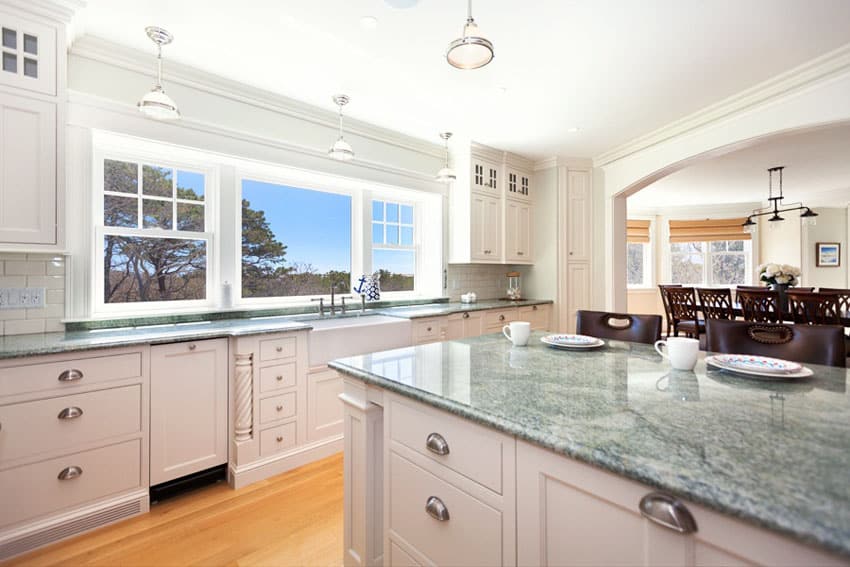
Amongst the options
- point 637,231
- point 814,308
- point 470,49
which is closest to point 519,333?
point 470,49

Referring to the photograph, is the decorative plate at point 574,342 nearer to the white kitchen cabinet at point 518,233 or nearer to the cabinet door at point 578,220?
the white kitchen cabinet at point 518,233

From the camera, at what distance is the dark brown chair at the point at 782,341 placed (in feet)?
4.68

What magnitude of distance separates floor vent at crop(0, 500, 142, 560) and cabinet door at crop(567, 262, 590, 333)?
4382 millimetres

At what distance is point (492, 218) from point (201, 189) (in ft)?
9.56

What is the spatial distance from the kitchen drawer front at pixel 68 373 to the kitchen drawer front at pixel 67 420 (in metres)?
0.07

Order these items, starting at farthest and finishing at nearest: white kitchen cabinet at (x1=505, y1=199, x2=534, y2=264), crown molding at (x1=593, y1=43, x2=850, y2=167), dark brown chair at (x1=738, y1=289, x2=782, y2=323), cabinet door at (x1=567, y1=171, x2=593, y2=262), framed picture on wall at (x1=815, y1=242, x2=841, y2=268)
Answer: framed picture on wall at (x1=815, y1=242, x2=841, y2=268), cabinet door at (x1=567, y1=171, x2=593, y2=262), white kitchen cabinet at (x1=505, y1=199, x2=534, y2=264), dark brown chair at (x1=738, y1=289, x2=782, y2=323), crown molding at (x1=593, y1=43, x2=850, y2=167)

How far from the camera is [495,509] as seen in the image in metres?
0.92

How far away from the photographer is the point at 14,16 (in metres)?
1.90

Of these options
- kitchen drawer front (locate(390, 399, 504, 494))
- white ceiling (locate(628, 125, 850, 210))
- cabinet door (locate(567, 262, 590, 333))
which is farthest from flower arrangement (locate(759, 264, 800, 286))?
kitchen drawer front (locate(390, 399, 504, 494))

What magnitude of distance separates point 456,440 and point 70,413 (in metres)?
2.00

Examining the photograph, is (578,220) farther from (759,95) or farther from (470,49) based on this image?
(470,49)

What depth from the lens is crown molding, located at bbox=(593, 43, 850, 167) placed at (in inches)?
102

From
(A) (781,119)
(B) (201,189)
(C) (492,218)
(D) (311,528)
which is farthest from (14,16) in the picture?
(A) (781,119)

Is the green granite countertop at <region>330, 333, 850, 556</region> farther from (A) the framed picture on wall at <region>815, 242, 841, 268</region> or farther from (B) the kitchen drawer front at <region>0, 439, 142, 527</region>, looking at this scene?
(A) the framed picture on wall at <region>815, 242, 841, 268</region>
